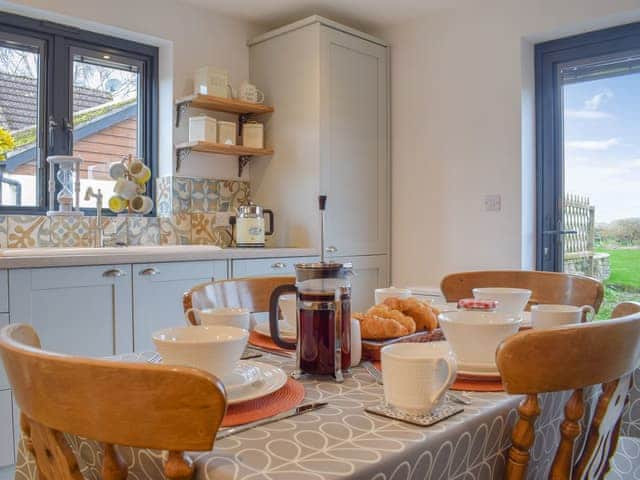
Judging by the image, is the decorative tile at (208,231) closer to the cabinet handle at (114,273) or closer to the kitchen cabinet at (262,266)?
the kitchen cabinet at (262,266)

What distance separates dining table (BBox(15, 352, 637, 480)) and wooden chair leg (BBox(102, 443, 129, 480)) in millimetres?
52

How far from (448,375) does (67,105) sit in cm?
298

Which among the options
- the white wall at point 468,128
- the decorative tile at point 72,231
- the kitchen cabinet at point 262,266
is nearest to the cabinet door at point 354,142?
the white wall at point 468,128

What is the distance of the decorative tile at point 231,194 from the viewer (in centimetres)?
371

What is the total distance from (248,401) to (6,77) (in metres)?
2.86

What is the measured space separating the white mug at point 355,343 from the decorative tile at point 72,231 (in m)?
2.43

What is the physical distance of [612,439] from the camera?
993mm

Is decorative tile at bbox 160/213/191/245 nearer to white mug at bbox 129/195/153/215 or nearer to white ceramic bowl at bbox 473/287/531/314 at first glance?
white mug at bbox 129/195/153/215

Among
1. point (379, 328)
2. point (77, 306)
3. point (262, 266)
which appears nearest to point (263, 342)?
point (379, 328)

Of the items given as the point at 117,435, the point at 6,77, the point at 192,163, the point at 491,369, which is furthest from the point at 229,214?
the point at 117,435

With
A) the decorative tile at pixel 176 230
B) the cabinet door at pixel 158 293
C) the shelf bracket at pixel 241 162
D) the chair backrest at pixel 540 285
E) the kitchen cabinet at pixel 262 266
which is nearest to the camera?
the chair backrest at pixel 540 285

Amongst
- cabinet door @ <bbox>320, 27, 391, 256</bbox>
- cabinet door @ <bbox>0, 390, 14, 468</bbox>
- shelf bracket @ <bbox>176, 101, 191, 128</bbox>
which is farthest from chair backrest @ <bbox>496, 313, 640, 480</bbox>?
shelf bracket @ <bbox>176, 101, 191, 128</bbox>

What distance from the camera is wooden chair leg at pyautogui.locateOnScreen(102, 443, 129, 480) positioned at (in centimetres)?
60

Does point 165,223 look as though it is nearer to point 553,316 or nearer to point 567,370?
point 553,316
